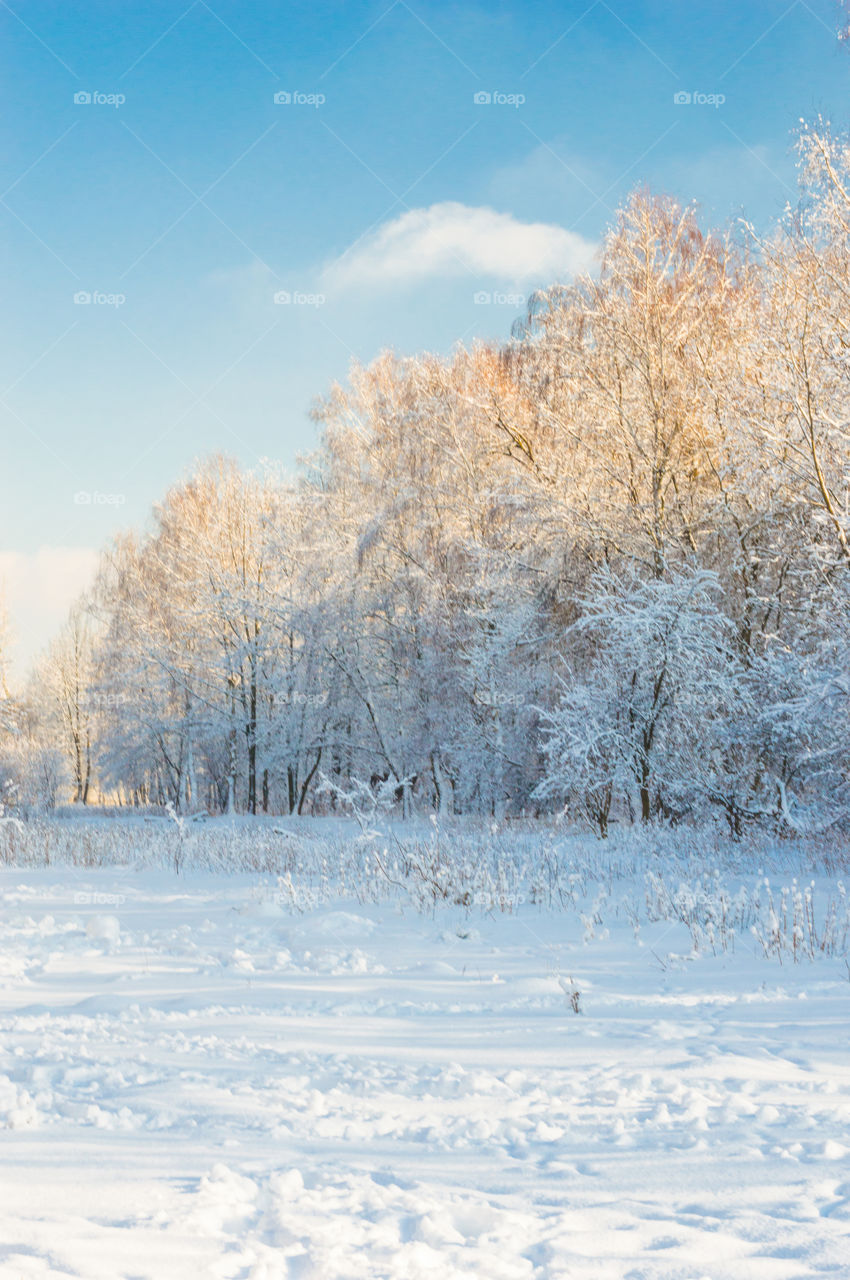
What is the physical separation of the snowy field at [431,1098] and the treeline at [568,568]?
15.1 feet

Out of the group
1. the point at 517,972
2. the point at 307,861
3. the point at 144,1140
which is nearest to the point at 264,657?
the point at 307,861

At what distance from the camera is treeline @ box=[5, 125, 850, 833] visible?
1202 cm

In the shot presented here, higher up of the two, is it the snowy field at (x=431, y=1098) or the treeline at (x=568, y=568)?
the treeline at (x=568, y=568)

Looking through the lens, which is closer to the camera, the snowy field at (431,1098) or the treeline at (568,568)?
the snowy field at (431,1098)

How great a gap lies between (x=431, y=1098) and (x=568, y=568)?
48.6 feet

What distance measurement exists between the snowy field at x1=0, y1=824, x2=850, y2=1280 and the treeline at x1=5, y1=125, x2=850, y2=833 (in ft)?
15.1

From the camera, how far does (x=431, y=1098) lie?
153 inches

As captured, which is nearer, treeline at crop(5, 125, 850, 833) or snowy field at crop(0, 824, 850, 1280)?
snowy field at crop(0, 824, 850, 1280)

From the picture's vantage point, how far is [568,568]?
1808 cm

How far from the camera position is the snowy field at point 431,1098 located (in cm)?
264

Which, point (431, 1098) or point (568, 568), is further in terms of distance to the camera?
point (568, 568)

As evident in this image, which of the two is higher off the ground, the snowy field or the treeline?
the treeline

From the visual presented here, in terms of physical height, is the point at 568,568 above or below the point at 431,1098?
above

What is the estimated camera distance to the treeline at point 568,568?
39.4ft
